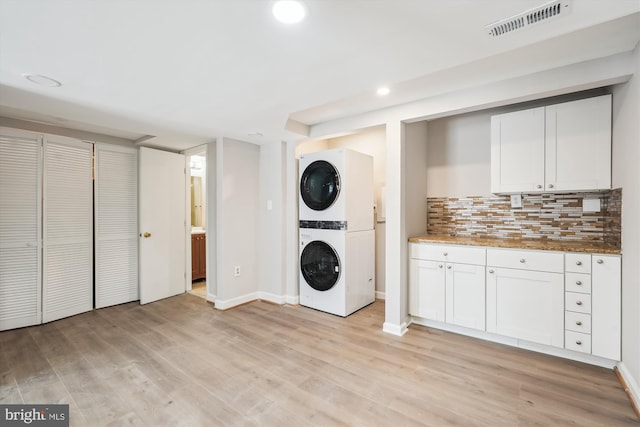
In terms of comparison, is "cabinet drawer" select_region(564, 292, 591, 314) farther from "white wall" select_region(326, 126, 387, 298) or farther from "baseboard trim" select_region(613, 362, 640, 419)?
"white wall" select_region(326, 126, 387, 298)

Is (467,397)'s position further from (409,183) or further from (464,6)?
(464,6)

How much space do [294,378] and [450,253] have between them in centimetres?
176

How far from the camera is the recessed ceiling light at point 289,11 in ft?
4.17

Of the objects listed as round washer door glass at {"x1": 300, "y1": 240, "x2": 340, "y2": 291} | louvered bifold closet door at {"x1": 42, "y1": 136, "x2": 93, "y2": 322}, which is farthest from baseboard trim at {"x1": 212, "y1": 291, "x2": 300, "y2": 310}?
louvered bifold closet door at {"x1": 42, "y1": 136, "x2": 93, "y2": 322}

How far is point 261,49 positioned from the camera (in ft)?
5.40

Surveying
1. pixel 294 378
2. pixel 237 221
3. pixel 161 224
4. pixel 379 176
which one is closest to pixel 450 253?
pixel 379 176

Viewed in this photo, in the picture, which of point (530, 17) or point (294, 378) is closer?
point (530, 17)

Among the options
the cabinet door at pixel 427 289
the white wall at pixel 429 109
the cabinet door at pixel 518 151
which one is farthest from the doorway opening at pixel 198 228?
the cabinet door at pixel 518 151

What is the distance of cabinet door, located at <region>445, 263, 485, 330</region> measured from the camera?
2.60 metres

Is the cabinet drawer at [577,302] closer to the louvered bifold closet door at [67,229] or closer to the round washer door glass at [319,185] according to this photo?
the round washer door glass at [319,185]

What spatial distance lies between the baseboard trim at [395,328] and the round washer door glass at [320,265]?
0.72 metres

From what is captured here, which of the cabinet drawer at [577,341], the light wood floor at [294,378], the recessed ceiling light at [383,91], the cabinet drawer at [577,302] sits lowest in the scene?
the light wood floor at [294,378]

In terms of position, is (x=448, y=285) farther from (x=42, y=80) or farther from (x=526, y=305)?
(x=42, y=80)

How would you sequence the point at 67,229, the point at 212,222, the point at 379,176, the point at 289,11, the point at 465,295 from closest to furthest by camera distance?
the point at 289,11 < the point at 465,295 < the point at 67,229 < the point at 212,222 < the point at 379,176
